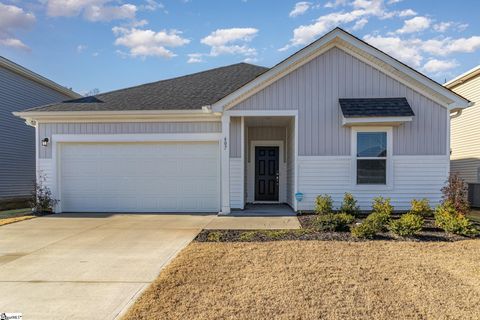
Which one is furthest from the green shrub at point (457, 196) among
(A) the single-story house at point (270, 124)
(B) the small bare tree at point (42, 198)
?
(B) the small bare tree at point (42, 198)

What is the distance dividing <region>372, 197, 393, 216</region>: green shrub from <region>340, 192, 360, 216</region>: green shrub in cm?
48

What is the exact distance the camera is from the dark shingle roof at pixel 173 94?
11.1 metres

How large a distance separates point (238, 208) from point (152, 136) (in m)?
3.55

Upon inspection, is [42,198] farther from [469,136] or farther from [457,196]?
[469,136]

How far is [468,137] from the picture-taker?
581 inches

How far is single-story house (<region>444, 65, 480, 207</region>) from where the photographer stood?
45.7ft

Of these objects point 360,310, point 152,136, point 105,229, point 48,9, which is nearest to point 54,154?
point 152,136

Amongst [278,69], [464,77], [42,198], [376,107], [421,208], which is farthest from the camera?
[464,77]

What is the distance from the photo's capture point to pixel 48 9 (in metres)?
14.3

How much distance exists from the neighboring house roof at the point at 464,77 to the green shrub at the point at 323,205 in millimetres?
9313

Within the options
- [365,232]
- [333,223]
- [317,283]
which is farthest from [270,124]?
[317,283]

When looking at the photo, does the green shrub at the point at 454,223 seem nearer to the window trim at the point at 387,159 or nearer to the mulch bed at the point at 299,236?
the mulch bed at the point at 299,236

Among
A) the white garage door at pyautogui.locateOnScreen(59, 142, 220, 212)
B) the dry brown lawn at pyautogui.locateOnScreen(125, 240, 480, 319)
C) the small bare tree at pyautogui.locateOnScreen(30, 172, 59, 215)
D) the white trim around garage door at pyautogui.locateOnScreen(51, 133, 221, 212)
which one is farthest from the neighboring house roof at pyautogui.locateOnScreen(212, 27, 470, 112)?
the small bare tree at pyautogui.locateOnScreen(30, 172, 59, 215)

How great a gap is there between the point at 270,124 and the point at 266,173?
184 centimetres
